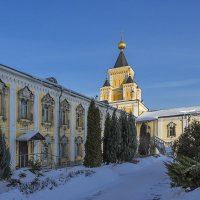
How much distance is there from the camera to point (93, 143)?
2167 centimetres

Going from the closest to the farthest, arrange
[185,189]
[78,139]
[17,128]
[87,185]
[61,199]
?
1. [185,189]
2. [61,199]
3. [87,185]
4. [17,128]
5. [78,139]

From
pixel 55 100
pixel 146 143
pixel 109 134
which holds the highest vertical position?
pixel 55 100

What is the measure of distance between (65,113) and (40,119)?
3.82m

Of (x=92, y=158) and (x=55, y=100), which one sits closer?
(x=92, y=158)

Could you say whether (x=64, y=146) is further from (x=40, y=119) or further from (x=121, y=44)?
(x=121, y=44)

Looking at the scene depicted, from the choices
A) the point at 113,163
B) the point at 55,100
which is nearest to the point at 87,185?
the point at 113,163

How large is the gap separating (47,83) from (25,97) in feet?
8.91

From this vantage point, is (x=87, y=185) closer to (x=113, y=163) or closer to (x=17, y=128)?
(x=17, y=128)

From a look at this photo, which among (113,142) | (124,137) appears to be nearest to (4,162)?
(113,142)

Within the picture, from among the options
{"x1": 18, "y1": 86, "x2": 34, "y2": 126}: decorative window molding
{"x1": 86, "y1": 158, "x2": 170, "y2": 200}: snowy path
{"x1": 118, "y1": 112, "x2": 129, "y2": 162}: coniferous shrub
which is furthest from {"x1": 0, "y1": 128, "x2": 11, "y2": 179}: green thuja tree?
{"x1": 118, "y1": 112, "x2": 129, "y2": 162}: coniferous shrub

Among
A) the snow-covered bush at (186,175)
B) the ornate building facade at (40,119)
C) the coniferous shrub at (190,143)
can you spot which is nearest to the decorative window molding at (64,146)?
the ornate building facade at (40,119)

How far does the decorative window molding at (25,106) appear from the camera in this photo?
2042cm

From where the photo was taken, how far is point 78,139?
27984 mm

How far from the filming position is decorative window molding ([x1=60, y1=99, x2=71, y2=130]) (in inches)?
1003
